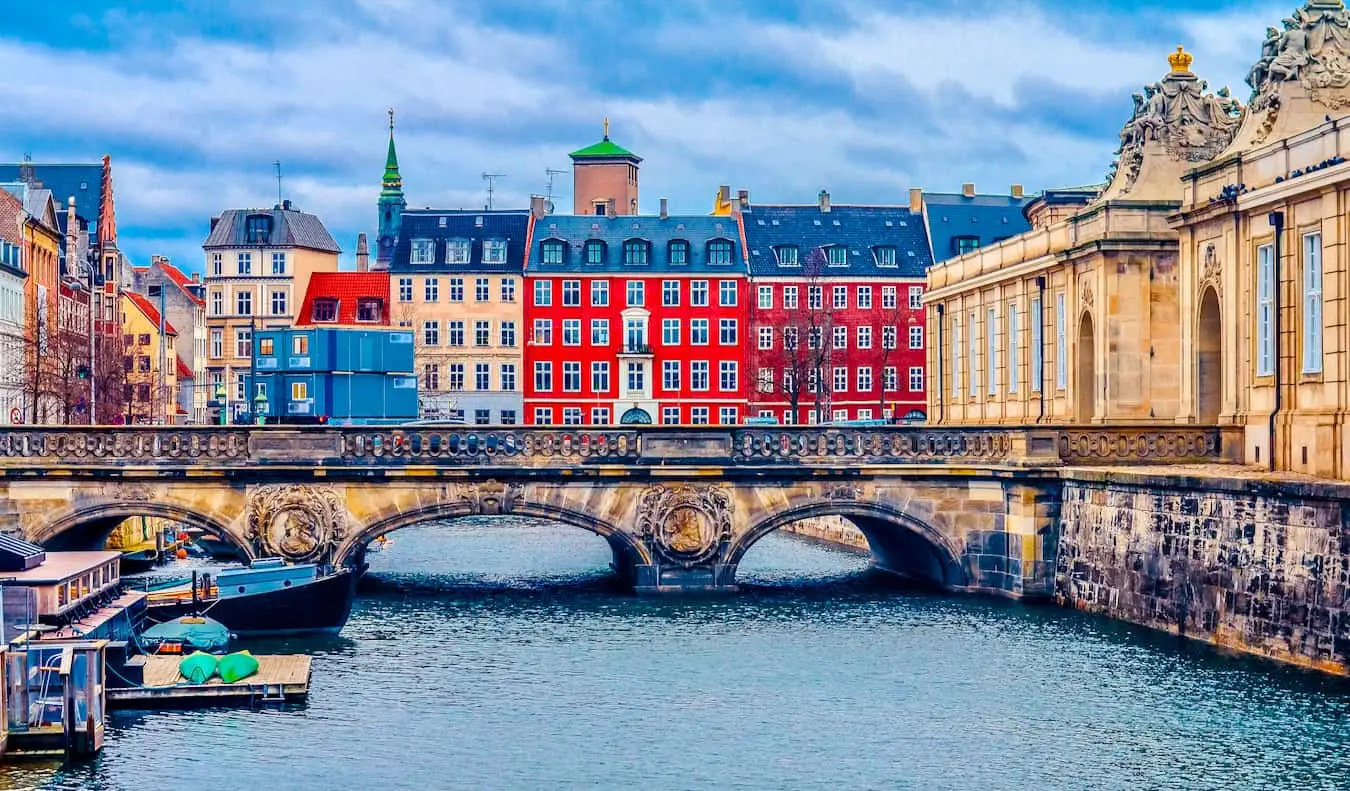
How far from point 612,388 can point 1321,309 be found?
254 ft

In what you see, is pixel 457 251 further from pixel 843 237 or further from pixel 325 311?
pixel 843 237

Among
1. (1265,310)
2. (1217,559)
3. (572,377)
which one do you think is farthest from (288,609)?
(572,377)

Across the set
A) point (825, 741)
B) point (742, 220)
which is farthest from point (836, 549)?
point (742, 220)

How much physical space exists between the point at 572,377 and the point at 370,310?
40.3 ft

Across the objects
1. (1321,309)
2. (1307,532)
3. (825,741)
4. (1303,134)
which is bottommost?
Result: (825,741)

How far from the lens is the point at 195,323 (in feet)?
540

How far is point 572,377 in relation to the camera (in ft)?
412

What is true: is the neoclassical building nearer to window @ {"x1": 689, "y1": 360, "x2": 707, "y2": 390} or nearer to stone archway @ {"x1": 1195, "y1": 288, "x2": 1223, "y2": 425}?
stone archway @ {"x1": 1195, "y1": 288, "x2": 1223, "y2": 425}

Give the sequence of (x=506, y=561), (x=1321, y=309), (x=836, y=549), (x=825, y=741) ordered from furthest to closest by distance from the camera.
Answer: (x=836, y=549), (x=506, y=561), (x=1321, y=309), (x=825, y=741)

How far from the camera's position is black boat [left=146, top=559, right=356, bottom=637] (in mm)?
50125

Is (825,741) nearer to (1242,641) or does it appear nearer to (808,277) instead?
(1242,641)

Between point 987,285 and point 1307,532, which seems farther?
point 987,285

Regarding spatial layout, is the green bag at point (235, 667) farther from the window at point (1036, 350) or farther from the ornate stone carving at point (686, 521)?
the window at point (1036, 350)

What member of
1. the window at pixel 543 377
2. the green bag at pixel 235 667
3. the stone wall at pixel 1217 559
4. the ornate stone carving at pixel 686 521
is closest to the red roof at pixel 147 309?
the window at pixel 543 377
